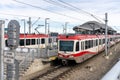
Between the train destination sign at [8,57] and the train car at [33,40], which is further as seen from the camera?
the train car at [33,40]

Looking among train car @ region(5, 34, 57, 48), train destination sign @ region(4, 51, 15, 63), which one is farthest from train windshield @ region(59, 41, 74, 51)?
train destination sign @ region(4, 51, 15, 63)

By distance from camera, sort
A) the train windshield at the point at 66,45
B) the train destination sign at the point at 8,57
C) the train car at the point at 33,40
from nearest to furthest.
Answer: the train destination sign at the point at 8,57 < the train windshield at the point at 66,45 < the train car at the point at 33,40

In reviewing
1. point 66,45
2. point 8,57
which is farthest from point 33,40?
point 8,57

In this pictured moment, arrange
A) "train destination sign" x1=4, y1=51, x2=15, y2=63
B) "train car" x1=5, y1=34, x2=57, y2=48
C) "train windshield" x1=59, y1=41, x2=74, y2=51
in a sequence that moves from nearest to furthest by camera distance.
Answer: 1. "train destination sign" x1=4, y1=51, x2=15, y2=63
2. "train windshield" x1=59, y1=41, x2=74, y2=51
3. "train car" x1=5, y1=34, x2=57, y2=48

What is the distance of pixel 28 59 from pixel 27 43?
12.4m

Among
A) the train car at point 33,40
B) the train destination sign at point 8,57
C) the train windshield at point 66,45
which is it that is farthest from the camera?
the train car at point 33,40

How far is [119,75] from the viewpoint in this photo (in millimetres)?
6660

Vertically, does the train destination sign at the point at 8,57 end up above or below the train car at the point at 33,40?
above

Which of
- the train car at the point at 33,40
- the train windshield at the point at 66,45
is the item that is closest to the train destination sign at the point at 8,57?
the train windshield at the point at 66,45

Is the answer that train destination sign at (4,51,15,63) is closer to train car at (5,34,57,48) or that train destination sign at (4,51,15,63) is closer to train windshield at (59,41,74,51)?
train windshield at (59,41,74,51)

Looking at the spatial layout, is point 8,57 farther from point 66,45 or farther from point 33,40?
point 33,40

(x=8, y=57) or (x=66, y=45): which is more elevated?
(x=8, y=57)

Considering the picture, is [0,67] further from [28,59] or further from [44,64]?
[44,64]

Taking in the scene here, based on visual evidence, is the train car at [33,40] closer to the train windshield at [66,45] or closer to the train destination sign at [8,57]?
the train windshield at [66,45]
